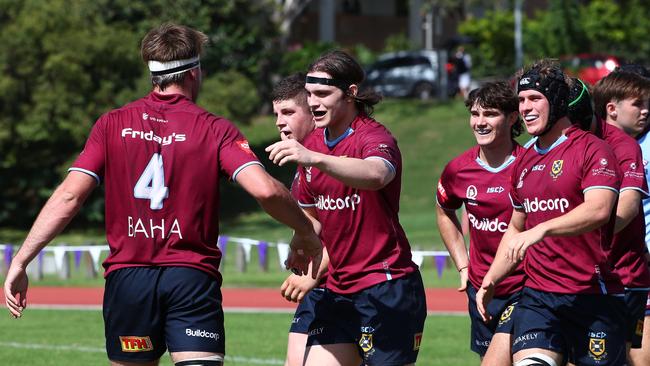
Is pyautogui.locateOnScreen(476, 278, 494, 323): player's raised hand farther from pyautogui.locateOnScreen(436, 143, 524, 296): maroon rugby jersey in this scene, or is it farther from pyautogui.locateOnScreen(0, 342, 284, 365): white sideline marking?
pyautogui.locateOnScreen(0, 342, 284, 365): white sideline marking

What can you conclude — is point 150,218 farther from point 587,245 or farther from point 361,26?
point 361,26

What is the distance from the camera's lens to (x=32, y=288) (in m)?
19.0

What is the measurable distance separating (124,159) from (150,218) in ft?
1.02

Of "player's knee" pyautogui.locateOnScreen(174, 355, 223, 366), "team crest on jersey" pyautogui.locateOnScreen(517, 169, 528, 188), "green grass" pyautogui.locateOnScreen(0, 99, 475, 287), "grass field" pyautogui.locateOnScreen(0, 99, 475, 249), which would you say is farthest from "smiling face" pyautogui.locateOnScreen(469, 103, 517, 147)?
"grass field" pyautogui.locateOnScreen(0, 99, 475, 249)

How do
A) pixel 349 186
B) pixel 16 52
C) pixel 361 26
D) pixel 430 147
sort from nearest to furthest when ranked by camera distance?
pixel 349 186 → pixel 16 52 → pixel 430 147 → pixel 361 26

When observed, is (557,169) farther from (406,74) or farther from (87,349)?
(406,74)

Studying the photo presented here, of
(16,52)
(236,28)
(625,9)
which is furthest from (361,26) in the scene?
(16,52)

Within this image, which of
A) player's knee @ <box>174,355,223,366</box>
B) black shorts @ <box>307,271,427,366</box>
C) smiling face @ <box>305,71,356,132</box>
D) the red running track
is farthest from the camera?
the red running track

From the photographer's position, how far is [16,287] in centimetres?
585

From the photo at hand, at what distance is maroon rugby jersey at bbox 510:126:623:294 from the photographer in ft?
20.2

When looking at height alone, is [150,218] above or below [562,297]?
above

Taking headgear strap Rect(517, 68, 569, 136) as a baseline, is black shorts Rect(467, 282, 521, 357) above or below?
below

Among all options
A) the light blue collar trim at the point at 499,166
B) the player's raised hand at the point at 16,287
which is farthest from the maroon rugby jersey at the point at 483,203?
the player's raised hand at the point at 16,287

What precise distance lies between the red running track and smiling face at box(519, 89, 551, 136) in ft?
30.1
